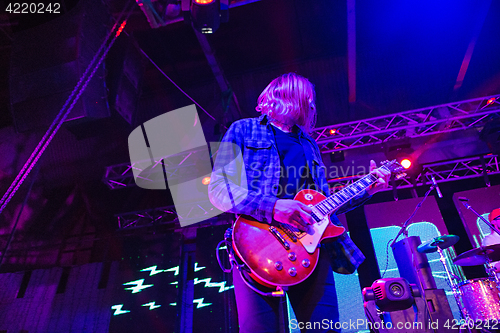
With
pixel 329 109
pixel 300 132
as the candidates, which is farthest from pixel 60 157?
pixel 300 132

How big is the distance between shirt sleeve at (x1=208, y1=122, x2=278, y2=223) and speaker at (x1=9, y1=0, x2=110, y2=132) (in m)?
3.70

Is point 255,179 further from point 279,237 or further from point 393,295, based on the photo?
point 393,295

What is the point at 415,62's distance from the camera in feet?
24.7

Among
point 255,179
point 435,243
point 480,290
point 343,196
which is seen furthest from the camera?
point 435,243

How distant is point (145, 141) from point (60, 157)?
9.97ft

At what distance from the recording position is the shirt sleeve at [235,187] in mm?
1517

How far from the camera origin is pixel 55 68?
4488mm

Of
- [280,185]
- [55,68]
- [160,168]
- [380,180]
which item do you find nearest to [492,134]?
[380,180]

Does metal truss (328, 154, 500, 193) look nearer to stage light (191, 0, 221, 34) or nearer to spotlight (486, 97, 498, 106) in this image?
spotlight (486, 97, 498, 106)

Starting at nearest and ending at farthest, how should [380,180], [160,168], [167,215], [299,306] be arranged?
[299,306]
[380,180]
[160,168]
[167,215]

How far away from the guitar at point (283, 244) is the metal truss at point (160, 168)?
20.0 feet

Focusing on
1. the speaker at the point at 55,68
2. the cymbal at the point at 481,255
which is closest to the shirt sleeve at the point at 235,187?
the speaker at the point at 55,68

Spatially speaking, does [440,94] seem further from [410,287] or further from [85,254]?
[85,254]

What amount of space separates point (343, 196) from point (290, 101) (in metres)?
0.71
